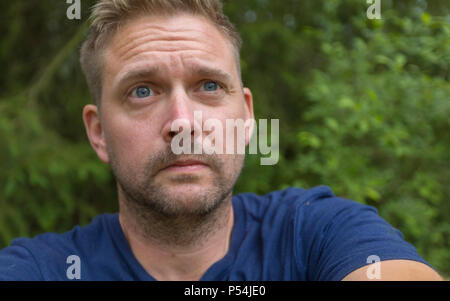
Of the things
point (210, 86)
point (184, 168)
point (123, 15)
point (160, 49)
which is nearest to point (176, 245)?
point (184, 168)

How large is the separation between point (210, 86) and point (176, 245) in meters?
0.75

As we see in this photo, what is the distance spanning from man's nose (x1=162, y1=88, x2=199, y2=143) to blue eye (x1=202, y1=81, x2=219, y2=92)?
123 mm

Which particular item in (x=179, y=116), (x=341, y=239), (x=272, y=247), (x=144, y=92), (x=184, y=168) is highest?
(x=144, y=92)

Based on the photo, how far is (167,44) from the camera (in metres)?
1.92

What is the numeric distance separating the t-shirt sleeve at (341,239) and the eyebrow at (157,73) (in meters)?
0.73

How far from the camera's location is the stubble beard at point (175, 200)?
1.77 m

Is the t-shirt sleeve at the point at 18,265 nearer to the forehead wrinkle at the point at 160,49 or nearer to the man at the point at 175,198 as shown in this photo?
the man at the point at 175,198

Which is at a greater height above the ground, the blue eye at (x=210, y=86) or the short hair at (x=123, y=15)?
the short hair at (x=123, y=15)

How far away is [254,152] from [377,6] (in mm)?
1521

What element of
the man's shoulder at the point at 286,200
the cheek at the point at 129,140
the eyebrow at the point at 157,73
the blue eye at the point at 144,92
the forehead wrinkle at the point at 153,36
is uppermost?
the forehead wrinkle at the point at 153,36

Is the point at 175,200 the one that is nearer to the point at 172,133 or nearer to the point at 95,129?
the point at 172,133

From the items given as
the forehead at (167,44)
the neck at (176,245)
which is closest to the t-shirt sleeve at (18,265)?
the neck at (176,245)

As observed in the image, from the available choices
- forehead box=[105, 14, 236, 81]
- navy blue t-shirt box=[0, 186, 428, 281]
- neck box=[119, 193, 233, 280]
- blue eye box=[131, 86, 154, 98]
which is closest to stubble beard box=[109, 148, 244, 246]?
neck box=[119, 193, 233, 280]
